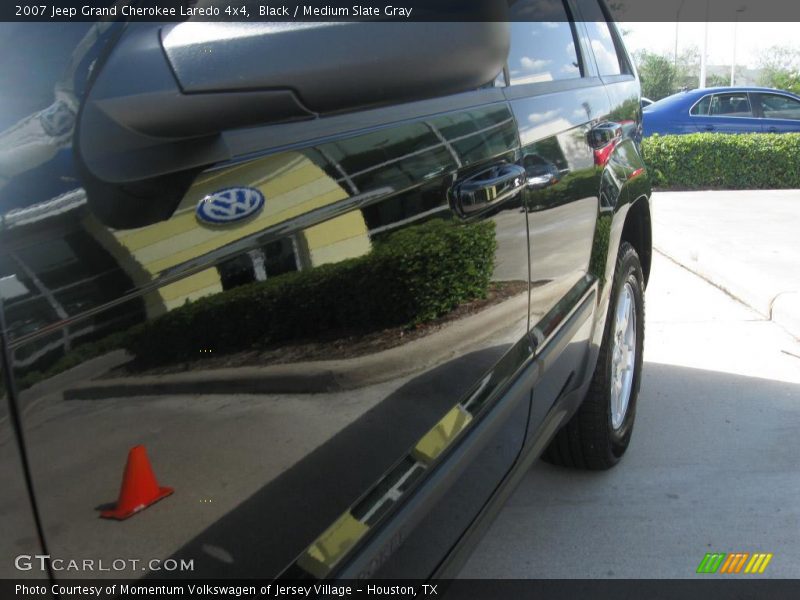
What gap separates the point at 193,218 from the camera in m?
1.13

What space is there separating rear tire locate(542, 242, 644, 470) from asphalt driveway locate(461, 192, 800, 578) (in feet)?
0.44

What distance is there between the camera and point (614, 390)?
3.13m

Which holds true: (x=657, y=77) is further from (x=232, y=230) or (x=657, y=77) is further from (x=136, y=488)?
(x=136, y=488)

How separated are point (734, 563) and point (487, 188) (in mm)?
1603

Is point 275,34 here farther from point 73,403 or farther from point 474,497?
point 474,497

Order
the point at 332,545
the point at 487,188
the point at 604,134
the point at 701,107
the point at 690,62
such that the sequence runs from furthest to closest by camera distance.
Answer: the point at 690,62 → the point at 701,107 → the point at 604,134 → the point at 487,188 → the point at 332,545

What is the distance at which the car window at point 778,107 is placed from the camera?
13570 millimetres

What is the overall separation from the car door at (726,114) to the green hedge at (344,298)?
12.9 meters

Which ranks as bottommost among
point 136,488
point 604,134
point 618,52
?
point 136,488

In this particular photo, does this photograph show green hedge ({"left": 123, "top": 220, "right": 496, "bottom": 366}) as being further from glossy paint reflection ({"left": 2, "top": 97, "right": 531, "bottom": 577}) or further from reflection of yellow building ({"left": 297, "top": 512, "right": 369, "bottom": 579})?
reflection of yellow building ({"left": 297, "top": 512, "right": 369, "bottom": 579})

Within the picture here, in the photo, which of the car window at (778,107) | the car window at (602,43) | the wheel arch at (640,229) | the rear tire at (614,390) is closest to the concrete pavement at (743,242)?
the wheel arch at (640,229)

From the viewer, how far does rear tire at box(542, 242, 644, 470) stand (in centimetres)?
292

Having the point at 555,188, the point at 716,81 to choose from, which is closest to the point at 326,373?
the point at 555,188

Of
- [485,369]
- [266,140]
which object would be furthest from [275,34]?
[485,369]
